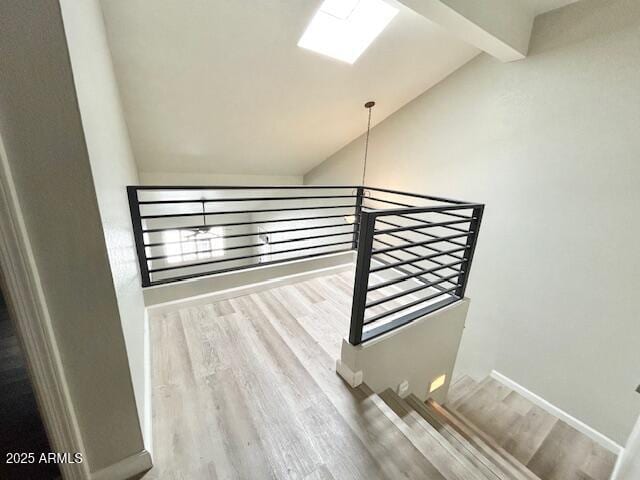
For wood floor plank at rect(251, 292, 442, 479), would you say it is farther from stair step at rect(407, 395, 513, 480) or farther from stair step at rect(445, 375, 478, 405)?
stair step at rect(445, 375, 478, 405)

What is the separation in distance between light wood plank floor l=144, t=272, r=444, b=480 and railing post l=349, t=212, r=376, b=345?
0.39 m

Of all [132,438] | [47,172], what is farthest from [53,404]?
[47,172]

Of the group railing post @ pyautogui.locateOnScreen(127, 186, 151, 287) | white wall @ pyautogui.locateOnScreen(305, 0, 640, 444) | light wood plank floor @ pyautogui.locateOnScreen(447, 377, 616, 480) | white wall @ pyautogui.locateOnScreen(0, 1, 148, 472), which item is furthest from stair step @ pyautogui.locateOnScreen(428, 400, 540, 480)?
railing post @ pyautogui.locateOnScreen(127, 186, 151, 287)

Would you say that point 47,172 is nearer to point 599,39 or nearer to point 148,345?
point 148,345

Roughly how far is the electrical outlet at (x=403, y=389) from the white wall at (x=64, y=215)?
5.67 feet

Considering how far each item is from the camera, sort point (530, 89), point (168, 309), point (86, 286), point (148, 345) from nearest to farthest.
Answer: point (86, 286) → point (148, 345) → point (168, 309) → point (530, 89)

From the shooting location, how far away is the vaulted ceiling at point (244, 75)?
7.35 feet

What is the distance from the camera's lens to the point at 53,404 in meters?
0.91

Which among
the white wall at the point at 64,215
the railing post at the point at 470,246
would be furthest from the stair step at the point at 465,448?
the white wall at the point at 64,215

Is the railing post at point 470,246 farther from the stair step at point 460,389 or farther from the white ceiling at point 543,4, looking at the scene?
the white ceiling at point 543,4

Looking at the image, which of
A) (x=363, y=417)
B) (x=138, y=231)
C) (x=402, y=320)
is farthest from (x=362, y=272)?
(x=138, y=231)

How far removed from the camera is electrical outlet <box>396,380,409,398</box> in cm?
202

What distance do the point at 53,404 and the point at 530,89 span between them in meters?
3.99

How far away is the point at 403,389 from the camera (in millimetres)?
2051
